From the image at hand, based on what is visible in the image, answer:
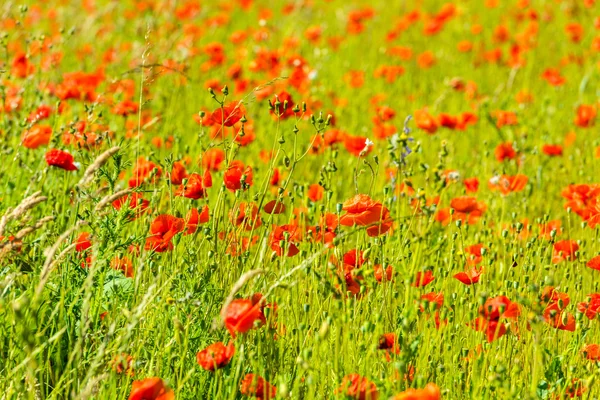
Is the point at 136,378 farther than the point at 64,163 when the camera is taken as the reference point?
No

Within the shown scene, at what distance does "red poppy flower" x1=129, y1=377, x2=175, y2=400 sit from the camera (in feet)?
5.64

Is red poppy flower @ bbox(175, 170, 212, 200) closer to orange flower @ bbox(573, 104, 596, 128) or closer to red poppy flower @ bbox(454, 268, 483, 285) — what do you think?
red poppy flower @ bbox(454, 268, 483, 285)

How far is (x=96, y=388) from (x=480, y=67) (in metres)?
4.65

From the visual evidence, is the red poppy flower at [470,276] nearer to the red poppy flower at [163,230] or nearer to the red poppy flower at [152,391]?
the red poppy flower at [163,230]

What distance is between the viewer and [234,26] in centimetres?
767

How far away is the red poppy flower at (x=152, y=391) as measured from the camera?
5.64ft

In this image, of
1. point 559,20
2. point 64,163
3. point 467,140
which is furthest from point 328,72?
point 64,163

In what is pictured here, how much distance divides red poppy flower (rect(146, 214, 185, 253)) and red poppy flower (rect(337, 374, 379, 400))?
699 millimetres

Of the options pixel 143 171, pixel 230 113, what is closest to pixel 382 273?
pixel 230 113

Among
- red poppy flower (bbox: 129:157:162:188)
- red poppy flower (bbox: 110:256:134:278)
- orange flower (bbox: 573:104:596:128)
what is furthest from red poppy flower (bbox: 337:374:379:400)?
orange flower (bbox: 573:104:596:128)

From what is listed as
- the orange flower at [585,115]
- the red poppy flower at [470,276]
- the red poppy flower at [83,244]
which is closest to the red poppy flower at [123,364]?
the red poppy flower at [83,244]

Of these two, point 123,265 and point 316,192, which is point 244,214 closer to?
point 123,265

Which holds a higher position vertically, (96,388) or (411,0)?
(411,0)

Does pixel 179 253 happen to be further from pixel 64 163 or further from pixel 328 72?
pixel 328 72
